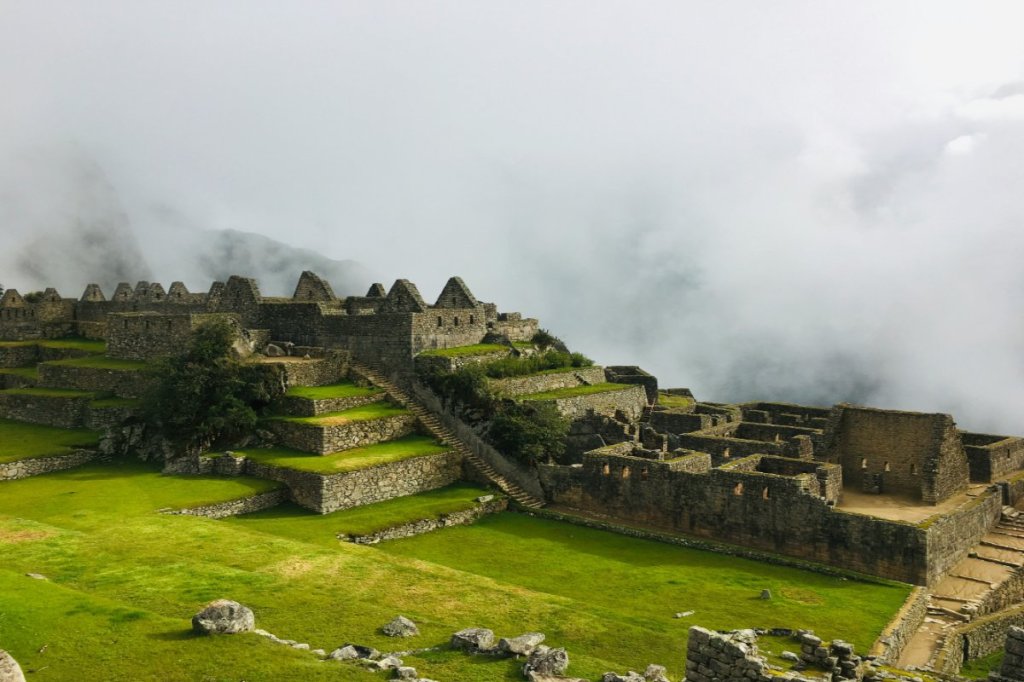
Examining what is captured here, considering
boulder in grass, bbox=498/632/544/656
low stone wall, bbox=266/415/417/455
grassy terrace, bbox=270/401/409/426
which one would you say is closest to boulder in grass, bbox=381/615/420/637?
boulder in grass, bbox=498/632/544/656

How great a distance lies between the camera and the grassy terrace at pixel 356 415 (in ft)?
102

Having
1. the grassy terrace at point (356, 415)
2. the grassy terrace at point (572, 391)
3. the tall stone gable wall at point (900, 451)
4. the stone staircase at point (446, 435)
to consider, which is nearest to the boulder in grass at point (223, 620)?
the grassy terrace at point (356, 415)

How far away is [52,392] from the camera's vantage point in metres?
37.8

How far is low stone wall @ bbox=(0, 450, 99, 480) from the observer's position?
2941 centimetres

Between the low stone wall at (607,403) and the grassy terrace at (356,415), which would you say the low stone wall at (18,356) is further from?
the low stone wall at (607,403)

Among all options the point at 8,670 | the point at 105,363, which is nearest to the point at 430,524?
the point at 8,670

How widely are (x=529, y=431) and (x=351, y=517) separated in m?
8.82

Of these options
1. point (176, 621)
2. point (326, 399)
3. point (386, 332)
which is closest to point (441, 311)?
point (386, 332)

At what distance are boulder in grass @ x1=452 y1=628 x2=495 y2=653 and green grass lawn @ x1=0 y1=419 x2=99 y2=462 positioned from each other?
77.0 ft

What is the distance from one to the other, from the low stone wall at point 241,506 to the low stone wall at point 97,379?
33.3ft

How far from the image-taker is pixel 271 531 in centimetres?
2477

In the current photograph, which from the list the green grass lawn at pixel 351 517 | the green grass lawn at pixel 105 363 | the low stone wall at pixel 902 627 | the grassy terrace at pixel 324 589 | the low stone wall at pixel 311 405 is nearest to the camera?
the grassy terrace at pixel 324 589

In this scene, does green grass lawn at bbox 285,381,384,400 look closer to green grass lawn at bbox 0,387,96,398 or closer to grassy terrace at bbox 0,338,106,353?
green grass lawn at bbox 0,387,96,398

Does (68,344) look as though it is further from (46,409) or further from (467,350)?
(467,350)
